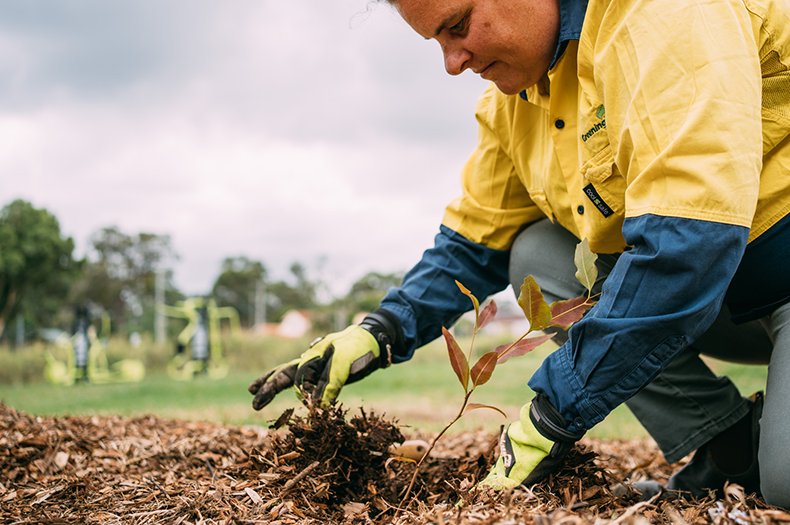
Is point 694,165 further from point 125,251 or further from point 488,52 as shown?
point 125,251

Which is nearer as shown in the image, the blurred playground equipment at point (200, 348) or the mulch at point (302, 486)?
the mulch at point (302, 486)

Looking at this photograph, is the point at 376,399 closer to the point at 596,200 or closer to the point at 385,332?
the point at 385,332

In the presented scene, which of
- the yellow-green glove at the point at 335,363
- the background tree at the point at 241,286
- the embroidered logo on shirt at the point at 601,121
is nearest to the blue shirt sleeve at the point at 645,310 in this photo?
the embroidered logo on shirt at the point at 601,121

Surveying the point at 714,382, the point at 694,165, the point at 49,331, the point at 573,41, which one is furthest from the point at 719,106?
the point at 49,331

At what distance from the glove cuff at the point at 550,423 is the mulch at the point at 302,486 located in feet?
0.36

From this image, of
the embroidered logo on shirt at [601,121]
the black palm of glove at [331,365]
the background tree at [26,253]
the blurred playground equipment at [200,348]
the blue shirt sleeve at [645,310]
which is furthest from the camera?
the background tree at [26,253]

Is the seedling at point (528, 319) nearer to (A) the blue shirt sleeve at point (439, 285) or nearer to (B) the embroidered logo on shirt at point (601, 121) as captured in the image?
(B) the embroidered logo on shirt at point (601, 121)

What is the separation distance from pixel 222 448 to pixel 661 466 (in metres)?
1.61

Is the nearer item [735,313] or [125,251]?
[735,313]

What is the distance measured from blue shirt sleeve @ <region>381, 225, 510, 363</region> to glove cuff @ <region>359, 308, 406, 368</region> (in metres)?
0.02

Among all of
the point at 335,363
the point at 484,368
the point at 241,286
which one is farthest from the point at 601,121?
the point at 241,286

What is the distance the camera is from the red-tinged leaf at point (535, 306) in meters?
1.04

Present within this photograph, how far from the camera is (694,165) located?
2.93ft

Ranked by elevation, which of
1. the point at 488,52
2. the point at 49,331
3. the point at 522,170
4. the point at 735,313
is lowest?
the point at 49,331
